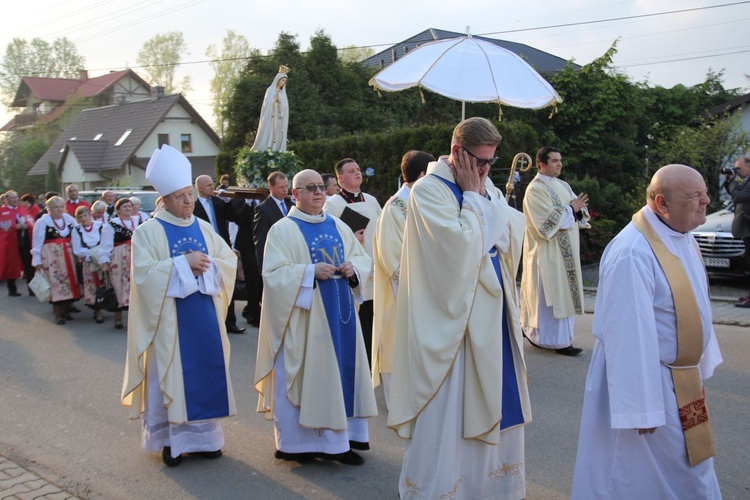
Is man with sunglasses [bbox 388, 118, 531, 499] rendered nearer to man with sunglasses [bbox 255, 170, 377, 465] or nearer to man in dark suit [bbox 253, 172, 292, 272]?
man with sunglasses [bbox 255, 170, 377, 465]

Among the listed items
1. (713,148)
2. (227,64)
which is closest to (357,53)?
(227,64)

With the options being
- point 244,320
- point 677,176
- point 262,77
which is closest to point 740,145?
point 244,320

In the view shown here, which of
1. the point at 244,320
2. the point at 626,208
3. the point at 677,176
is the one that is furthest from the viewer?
the point at 626,208

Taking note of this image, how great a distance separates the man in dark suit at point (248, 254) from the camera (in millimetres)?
10062

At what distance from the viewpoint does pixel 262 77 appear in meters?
29.1

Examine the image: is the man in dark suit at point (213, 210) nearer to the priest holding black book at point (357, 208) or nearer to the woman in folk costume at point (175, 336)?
the priest holding black book at point (357, 208)

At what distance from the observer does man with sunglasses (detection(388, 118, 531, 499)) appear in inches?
150

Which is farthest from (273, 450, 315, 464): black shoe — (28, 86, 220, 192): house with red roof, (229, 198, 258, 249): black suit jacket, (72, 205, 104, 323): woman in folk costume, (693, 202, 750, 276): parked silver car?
(28, 86, 220, 192): house with red roof

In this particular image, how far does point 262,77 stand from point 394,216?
2449 cm

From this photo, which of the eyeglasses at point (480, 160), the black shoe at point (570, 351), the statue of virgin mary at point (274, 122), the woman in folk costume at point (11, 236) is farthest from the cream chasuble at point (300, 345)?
the woman in folk costume at point (11, 236)

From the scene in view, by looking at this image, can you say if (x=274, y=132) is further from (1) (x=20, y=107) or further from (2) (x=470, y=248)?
(1) (x=20, y=107)

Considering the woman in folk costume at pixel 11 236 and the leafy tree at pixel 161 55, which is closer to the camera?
the woman in folk costume at pixel 11 236

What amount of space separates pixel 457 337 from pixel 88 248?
8.44 meters

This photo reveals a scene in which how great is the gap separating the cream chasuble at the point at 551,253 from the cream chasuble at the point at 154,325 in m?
3.99
